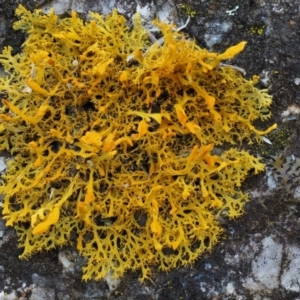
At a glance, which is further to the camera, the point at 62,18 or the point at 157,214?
the point at 62,18

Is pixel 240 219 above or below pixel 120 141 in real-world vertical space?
below

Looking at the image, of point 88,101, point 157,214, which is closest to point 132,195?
point 157,214

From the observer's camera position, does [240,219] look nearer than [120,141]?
No

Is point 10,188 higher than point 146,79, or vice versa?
point 146,79

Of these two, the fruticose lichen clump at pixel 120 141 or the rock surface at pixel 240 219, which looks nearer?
the fruticose lichen clump at pixel 120 141

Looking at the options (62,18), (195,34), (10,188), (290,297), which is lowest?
(290,297)

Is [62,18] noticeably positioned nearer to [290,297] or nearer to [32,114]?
[32,114]

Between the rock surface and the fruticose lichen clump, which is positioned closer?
the fruticose lichen clump
